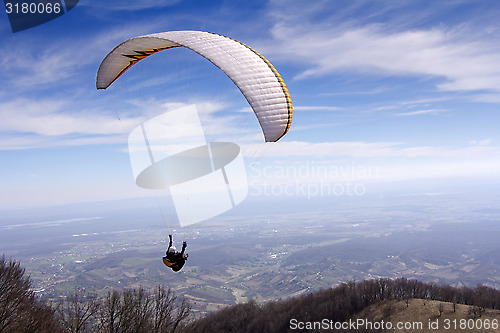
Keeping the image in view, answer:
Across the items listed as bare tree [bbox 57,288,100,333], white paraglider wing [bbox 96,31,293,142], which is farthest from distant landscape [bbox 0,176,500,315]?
white paraglider wing [bbox 96,31,293,142]

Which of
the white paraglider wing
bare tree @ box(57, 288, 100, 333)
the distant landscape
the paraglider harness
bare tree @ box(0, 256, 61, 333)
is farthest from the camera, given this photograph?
the distant landscape

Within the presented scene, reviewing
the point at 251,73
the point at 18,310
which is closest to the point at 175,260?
the point at 251,73

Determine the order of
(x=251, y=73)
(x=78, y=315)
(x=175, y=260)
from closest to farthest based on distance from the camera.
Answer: (x=251, y=73), (x=175, y=260), (x=78, y=315)

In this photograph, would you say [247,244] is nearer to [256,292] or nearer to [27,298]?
[256,292]

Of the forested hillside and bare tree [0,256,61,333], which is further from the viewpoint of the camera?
the forested hillside

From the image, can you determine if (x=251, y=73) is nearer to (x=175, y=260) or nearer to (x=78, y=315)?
(x=175, y=260)

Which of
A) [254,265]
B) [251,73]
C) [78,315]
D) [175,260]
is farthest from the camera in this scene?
[254,265]

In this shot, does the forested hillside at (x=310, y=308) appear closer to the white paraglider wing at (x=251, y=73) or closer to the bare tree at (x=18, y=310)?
the bare tree at (x=18, y=310)

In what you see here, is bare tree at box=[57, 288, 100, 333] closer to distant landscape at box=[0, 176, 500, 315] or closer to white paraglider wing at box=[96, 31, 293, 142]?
white paraglider wing at box=[96, 31, 293, 142]
